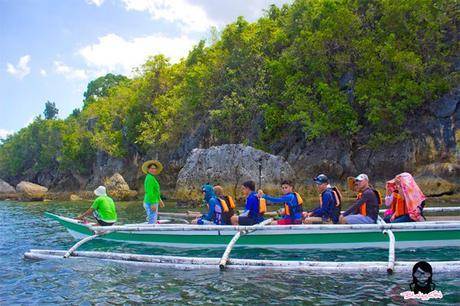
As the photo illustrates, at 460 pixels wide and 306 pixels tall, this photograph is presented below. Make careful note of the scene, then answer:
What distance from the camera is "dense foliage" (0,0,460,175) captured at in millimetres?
32781

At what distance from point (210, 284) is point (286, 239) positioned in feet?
10.4

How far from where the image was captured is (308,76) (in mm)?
37938

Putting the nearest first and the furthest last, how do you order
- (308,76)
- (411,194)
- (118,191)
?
(411,194), (308,76), (118,191)

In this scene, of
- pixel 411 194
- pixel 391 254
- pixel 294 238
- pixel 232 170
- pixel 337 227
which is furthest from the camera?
pixel 232 170

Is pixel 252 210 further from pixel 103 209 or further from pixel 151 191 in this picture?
pixel 103 209

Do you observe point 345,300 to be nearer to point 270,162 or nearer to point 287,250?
point 287,250

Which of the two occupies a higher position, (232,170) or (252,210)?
(232,170)

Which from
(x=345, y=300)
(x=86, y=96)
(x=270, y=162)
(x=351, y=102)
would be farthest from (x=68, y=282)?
(x=86, y=96)

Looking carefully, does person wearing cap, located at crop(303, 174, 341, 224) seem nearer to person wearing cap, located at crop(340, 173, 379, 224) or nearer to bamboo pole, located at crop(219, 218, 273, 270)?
person wearing cap, located at crop(340, 173, 379, 224)

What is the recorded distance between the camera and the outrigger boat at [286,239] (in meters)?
9.66

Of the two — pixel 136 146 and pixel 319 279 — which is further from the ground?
pixel 136 146

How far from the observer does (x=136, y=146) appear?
57.8 m

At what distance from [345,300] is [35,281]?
6836 millimetres

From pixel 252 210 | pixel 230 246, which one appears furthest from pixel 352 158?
pixel 230 246
